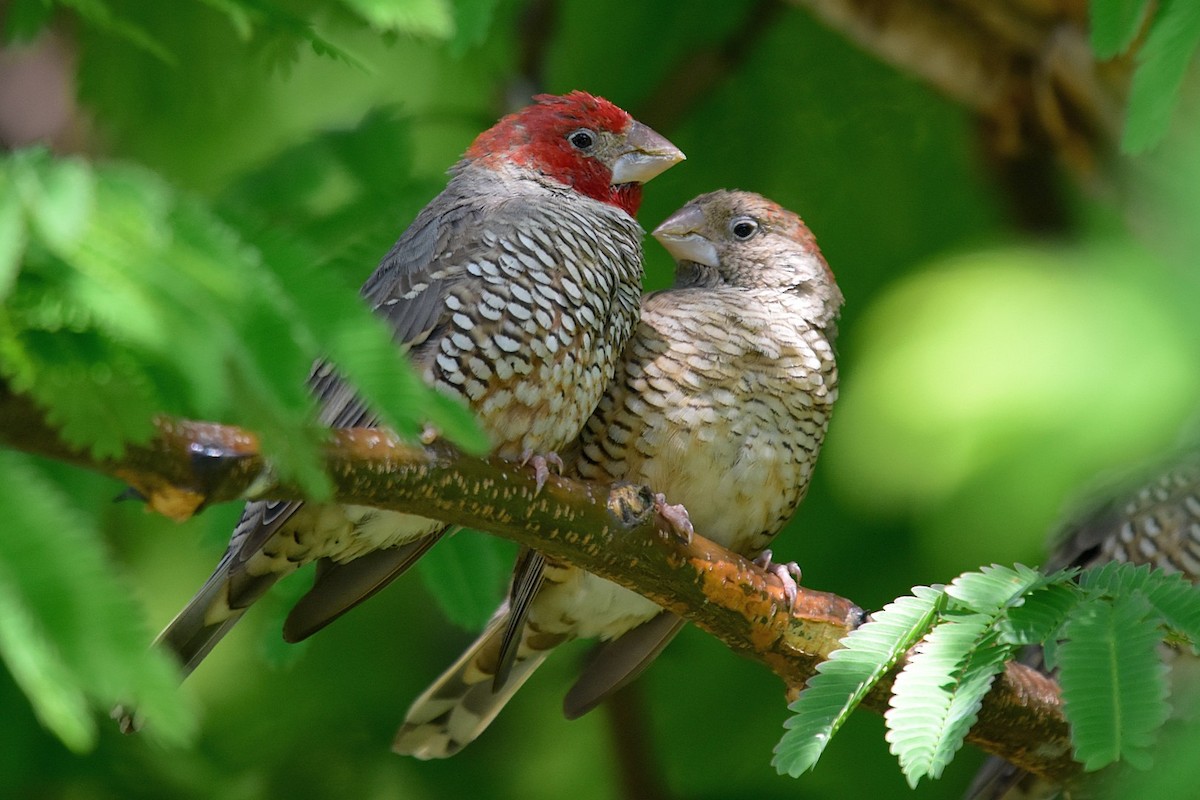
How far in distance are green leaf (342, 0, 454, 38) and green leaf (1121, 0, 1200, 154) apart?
1457mm

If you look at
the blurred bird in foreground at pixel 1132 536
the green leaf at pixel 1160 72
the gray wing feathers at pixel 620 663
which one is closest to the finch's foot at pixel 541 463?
the gray wing feathers at pixel 620 663

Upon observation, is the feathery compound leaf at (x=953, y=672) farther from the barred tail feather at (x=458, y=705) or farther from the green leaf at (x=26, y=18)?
the green leaf at (x=26, y=18)

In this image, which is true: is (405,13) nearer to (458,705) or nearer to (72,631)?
(72,631)

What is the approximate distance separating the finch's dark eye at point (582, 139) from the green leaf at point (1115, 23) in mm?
1464

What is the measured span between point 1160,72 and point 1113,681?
49.7 inches

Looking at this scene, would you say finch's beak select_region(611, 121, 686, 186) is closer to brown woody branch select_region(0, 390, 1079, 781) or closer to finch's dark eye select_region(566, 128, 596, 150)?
finch's dark eye select_region(566, 128, 596, 150)

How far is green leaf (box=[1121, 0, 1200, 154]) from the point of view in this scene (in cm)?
264

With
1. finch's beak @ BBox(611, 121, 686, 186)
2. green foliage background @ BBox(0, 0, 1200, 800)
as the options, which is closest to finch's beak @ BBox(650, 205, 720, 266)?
finch's beak @ BBox(611, 121, 686, 186)

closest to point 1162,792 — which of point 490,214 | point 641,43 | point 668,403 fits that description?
point 668,403

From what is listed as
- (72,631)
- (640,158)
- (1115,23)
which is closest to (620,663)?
(640,158)

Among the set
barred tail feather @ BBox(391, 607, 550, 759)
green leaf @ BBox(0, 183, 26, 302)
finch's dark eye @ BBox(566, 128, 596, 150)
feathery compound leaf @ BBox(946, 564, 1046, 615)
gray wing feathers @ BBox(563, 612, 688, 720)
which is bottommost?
barred tail feather @ BBox(391, 607, 550, 759)

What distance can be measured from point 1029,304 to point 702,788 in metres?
2.45

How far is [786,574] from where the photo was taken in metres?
3.42

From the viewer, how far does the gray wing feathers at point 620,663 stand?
396 cm
